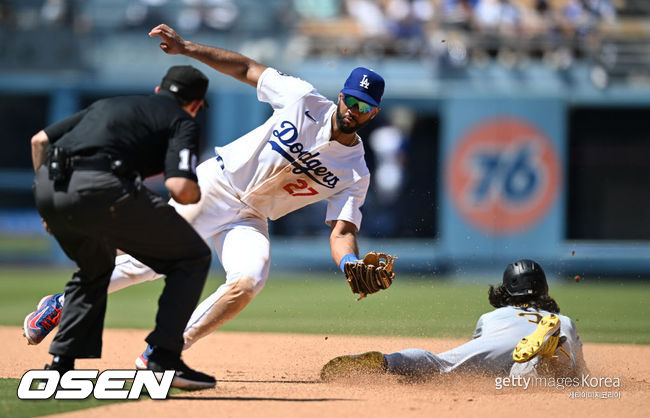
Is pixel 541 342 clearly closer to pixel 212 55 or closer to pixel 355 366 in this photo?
pixel 355 366

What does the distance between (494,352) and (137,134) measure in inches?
95.8

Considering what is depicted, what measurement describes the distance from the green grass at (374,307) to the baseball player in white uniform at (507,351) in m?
2.24

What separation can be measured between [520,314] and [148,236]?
2.28m

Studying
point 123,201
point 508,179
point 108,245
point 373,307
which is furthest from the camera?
point 508,179

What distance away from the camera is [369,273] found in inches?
206

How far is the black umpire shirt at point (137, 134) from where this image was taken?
432 cm

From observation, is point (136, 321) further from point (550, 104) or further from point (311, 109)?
point (550, 104)

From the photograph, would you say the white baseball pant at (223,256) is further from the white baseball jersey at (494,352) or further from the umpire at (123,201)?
the white baseball jersey at (494,352)

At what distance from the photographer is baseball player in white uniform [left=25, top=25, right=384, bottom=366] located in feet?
17.8

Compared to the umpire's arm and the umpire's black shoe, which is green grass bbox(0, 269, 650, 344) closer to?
the umpire's arm

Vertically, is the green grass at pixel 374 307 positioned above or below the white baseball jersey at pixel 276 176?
below

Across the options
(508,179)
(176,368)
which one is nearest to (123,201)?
(176,368)

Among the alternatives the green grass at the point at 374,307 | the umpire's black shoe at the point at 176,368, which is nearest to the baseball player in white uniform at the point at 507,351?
the umpire's black shoe at the point at 176,368

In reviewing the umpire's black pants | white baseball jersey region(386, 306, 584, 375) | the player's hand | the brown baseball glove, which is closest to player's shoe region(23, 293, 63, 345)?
the umpire's black pants
